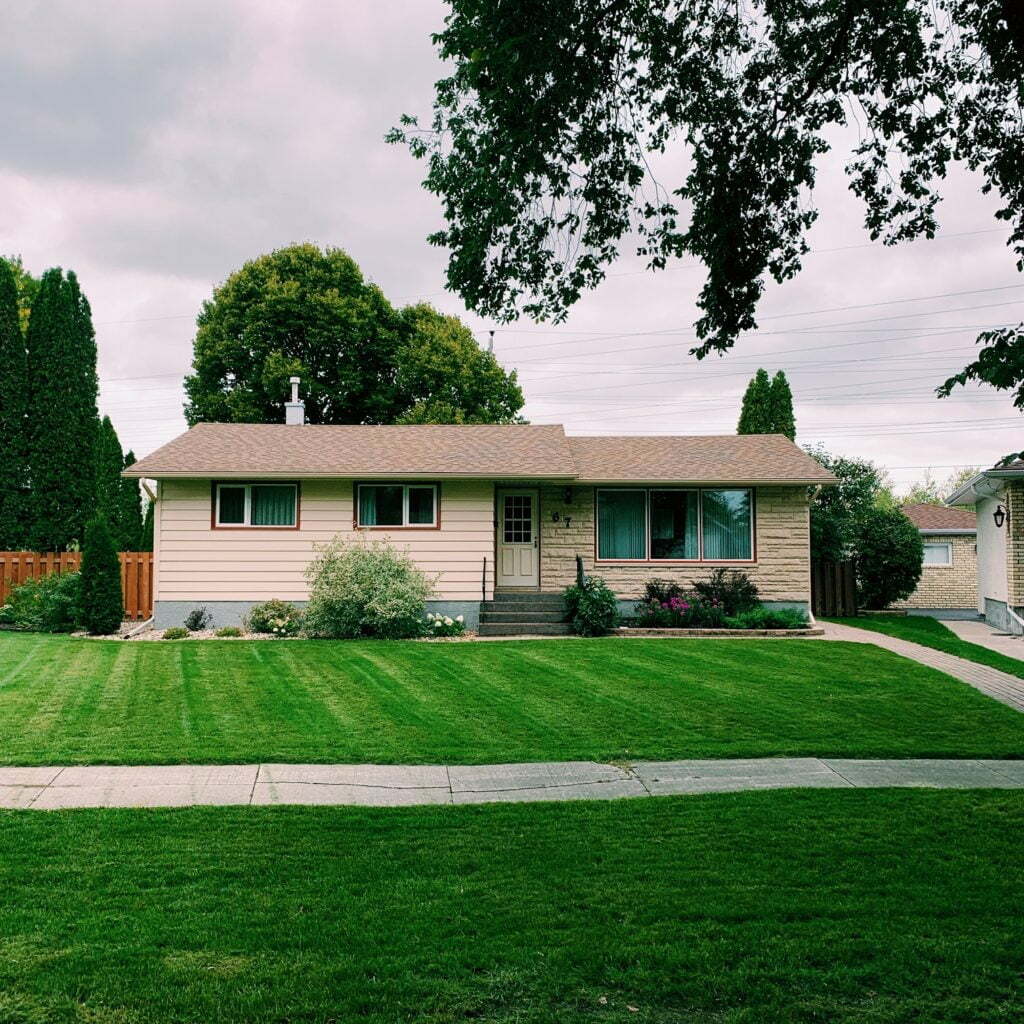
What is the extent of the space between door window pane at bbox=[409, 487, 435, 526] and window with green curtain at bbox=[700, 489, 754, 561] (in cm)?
586

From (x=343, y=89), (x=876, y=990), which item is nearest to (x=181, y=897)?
(x=876, y=990)

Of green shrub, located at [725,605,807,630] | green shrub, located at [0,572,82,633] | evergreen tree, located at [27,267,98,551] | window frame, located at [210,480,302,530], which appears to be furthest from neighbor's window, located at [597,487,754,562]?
evergreen tree, located at [27,267,98,551]

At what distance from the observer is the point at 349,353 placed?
32.6m

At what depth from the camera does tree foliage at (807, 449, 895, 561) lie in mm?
22547

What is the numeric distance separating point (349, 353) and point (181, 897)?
96.5 feet

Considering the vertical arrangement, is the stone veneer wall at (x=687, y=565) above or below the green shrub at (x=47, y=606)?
above

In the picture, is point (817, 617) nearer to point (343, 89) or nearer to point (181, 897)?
point (343, 89)

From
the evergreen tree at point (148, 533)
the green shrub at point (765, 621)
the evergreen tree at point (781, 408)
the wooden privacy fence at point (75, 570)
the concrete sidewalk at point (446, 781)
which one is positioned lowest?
the concrete sidewalk at point (446, 781)

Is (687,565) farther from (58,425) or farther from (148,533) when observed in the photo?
(58,425)

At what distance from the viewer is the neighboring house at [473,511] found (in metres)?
17.9

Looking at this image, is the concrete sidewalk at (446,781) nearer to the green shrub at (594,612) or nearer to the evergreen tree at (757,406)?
the green shrub at (594,612)

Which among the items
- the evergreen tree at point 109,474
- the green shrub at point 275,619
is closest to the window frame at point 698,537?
the green shrub at point 275,619

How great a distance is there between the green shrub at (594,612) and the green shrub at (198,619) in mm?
7132

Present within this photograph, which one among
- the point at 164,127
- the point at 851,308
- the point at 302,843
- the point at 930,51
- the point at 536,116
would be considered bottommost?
the point at 302,843
